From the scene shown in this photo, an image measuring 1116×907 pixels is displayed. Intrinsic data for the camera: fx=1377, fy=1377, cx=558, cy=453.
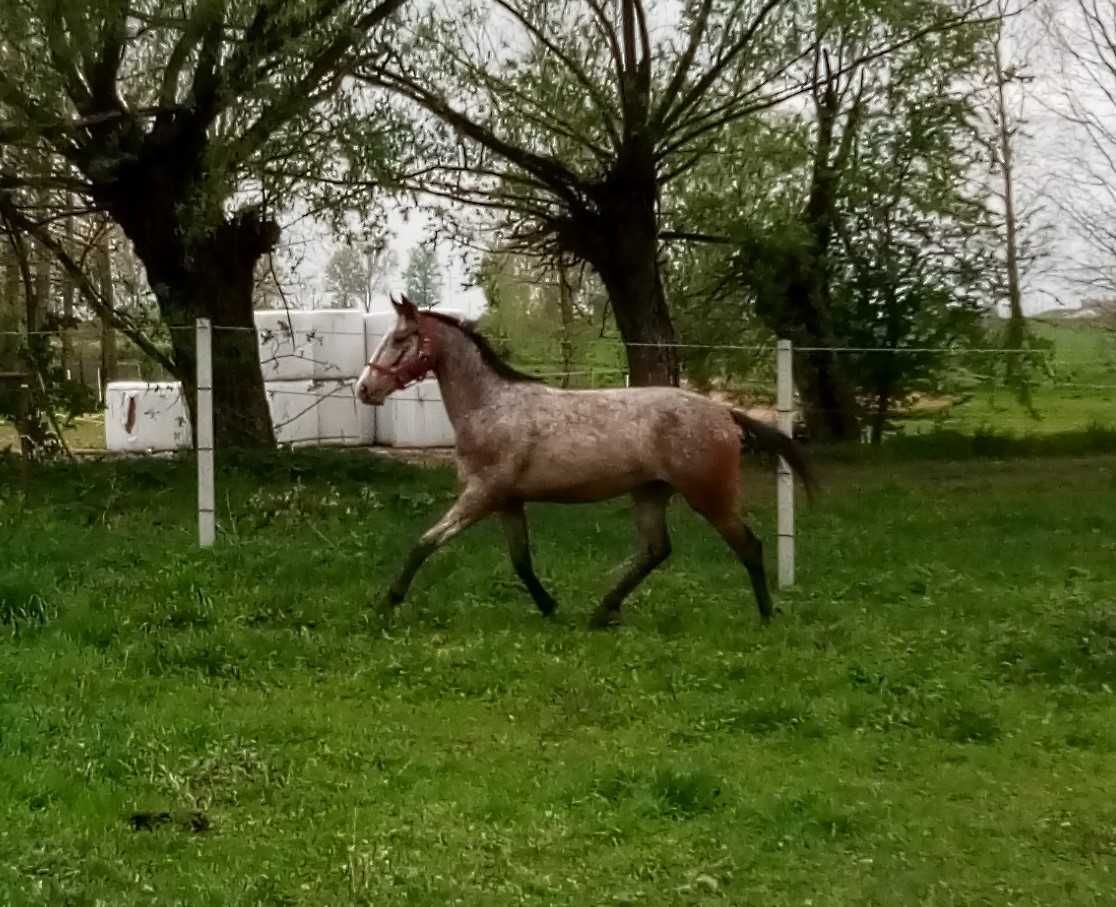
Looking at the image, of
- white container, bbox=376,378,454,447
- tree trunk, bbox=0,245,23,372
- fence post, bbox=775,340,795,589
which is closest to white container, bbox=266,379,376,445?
white container, bbox=376,378,454,447

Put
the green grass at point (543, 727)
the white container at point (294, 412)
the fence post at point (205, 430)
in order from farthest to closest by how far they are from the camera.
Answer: the white container at point (294, 412)
the fence post at point (205, 430)
the green grass at point (543, 727)

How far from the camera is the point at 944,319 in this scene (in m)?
18.3

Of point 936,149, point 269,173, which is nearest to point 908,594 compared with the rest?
point 269,173

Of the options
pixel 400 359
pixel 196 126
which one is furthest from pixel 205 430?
pixel 196 126

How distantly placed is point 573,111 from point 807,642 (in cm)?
885

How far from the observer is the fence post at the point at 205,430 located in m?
8.97

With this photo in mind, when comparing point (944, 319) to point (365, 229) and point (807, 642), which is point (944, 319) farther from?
point (807, 642)

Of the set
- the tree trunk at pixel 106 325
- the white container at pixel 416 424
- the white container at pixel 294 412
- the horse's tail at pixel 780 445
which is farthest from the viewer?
the white container at pixel 416 424

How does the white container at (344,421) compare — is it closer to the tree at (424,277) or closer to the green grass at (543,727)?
the tree at (424,277)

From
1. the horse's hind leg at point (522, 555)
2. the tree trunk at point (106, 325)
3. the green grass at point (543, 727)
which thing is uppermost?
the tree trunk at point (106, 325)

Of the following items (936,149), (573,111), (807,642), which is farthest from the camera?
(936,149)

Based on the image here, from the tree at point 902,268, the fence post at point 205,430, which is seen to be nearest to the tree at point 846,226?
the tree at point 902,268

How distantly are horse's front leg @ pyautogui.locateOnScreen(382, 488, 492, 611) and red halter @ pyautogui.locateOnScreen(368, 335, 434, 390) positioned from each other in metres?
0.76

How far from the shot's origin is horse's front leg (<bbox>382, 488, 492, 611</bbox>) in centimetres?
759
